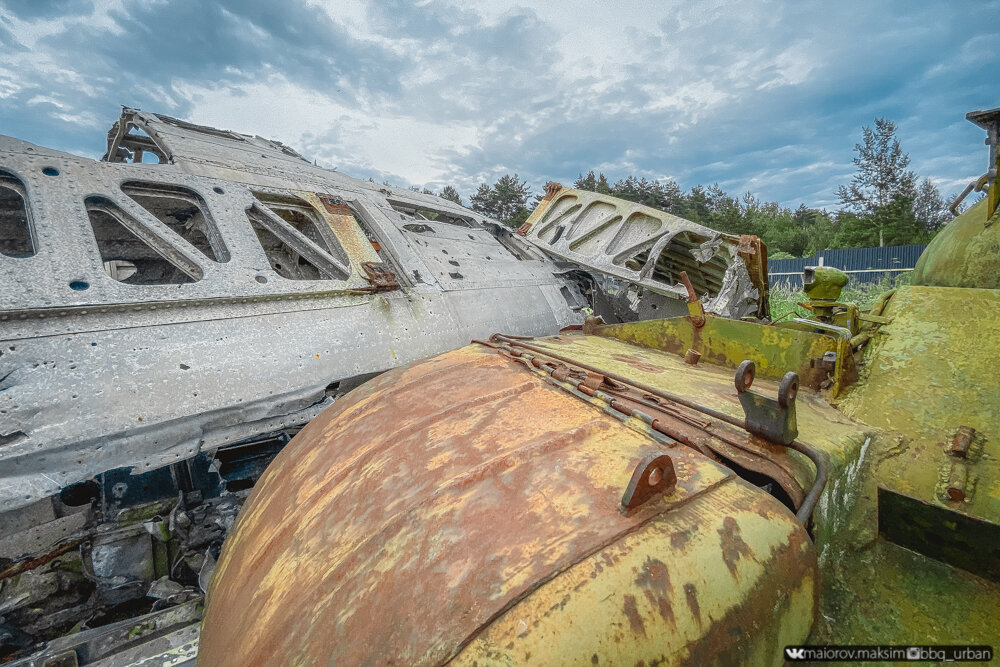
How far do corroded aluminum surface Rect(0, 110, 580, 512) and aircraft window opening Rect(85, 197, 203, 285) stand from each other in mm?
28

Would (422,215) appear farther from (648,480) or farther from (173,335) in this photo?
(648,480)

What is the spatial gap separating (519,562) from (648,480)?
326 mm

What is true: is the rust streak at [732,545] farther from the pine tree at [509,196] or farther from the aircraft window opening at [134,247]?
the pine tree at [509,196]

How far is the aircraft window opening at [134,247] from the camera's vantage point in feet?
9.34

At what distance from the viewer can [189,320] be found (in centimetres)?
256

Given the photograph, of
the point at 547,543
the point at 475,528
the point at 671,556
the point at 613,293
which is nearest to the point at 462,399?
the point at 475,528

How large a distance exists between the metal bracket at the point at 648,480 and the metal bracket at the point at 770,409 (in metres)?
0.39

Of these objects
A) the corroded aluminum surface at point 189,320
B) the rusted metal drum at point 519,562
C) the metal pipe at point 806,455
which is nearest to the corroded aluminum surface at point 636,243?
the corroded aluminum surface at point 189,320

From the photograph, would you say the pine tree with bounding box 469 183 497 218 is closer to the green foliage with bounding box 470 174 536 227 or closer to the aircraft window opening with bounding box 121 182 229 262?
the green foliage with bounding box 470 174 536 227

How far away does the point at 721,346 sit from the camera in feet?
7.50

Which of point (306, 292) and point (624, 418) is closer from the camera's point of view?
point (624, 418)

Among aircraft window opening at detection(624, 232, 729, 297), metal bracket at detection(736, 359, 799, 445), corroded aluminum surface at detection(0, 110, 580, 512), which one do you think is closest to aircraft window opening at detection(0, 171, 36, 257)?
corroded aluminum surface at detection(0, 110, 580, 512)

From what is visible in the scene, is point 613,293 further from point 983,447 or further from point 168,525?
point 168,525

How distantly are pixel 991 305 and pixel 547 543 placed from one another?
2.02 m
